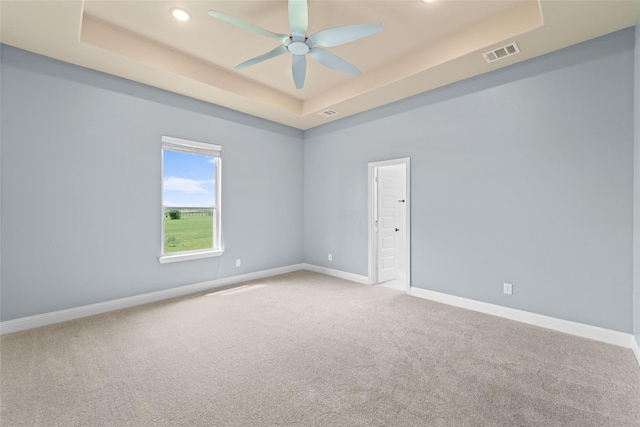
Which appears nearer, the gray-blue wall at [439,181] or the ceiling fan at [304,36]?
the ceiling fan at [304,36]

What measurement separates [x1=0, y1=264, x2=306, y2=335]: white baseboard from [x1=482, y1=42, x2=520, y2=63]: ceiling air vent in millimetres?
4712

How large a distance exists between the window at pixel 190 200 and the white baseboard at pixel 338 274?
2.00 metres

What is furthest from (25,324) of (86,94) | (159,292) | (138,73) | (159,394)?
(138,73)

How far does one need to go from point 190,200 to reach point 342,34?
328 cm

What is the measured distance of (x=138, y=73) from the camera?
3.56m

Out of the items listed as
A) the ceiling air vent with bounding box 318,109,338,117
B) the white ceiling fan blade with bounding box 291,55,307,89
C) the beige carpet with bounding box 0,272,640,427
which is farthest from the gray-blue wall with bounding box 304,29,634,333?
the white ceiling fan blade with bounding box 291,55,307,89

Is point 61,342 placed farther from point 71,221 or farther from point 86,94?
point 86,94

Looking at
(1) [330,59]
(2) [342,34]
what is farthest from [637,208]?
(1) [330,59]

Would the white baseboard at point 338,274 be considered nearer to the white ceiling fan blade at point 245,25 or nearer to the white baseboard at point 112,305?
the white baseboard at point 112,305

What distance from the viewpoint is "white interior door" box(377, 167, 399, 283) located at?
5.01 meters

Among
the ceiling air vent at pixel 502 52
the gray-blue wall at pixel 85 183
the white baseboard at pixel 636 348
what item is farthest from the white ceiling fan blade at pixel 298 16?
the white baseboard at pixel 636 348

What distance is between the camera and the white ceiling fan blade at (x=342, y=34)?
246 centimetres

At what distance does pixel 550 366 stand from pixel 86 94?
568cm

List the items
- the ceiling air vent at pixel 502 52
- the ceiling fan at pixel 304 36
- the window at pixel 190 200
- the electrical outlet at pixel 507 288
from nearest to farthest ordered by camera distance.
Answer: the ceiling fan at pixel 304 36 → the ceiling air vent at pixel 502 52 → the electrical outlet at pixel 507 288 → the window at pixel 190 200
